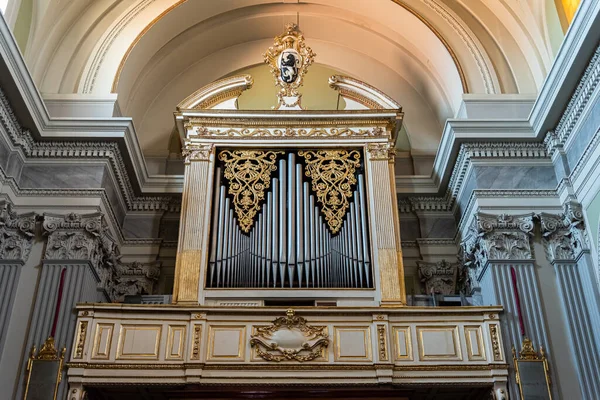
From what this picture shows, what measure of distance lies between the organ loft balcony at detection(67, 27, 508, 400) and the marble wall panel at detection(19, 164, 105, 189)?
1.38 metres

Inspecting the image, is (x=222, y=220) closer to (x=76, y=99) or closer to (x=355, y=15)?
(x=76, y=99)

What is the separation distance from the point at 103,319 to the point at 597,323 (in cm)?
631

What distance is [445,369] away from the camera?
9430mm

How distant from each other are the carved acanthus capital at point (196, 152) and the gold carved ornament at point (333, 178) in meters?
1.42

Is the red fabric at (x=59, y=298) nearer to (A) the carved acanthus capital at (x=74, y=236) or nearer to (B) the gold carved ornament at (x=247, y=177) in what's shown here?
(A) the carved acanthus capital at (x=74, y=236)

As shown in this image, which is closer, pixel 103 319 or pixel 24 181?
pixel 103 319

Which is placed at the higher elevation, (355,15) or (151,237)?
(355,15)

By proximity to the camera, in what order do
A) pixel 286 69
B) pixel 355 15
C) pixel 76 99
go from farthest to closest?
pixel 355 15, pixel 286 69, pixel 76 99

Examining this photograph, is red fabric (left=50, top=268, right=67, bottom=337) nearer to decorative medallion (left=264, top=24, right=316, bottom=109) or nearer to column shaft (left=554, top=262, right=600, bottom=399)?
decorative medallion (left=264, top=24, right=316, bottom=109)

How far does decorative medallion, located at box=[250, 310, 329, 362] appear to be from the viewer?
31.1 feet

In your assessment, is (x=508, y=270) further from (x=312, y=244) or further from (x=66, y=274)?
(x=66, y=274)

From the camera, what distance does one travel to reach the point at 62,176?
11133mm

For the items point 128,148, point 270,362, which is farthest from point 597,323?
point 128,148

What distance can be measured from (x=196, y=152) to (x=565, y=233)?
551cm
